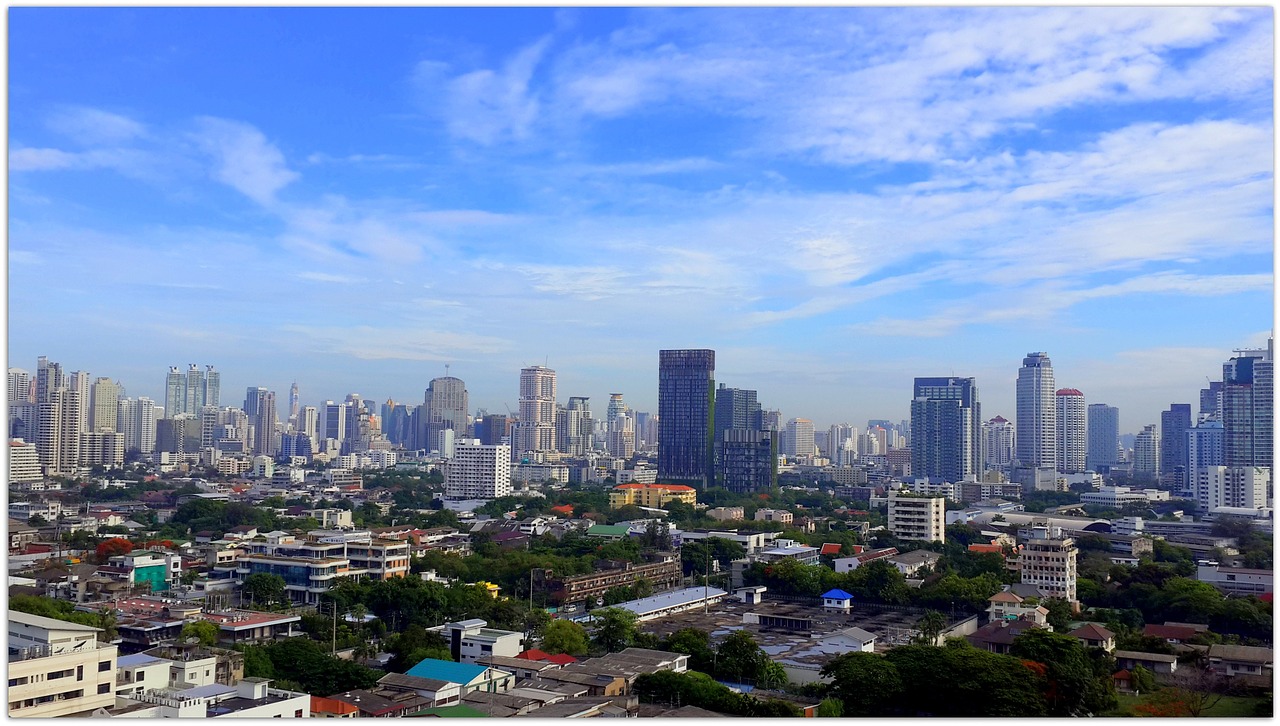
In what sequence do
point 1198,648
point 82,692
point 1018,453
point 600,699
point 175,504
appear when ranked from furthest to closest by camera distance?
point 1018,453 → point 175,504 → point 1198,648 → point 600,699 → point 82,692

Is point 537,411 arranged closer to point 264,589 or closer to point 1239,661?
point 264,589

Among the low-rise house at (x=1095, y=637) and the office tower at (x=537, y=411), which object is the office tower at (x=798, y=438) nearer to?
the office tower at (x=537, y=411)

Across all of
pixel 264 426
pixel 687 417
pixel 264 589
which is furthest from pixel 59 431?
pixel 264 589

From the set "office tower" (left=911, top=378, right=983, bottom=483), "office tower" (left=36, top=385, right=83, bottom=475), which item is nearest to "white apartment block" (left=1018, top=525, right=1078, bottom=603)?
"office tower" (left=911, top=378, right=983, bottom=483)

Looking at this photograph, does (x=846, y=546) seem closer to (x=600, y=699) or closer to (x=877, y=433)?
(x=600, y=699)

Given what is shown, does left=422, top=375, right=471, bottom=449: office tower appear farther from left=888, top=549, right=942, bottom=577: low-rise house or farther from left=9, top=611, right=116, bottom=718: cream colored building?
left=9, top=611, right=116, bottom=718: cream colored building

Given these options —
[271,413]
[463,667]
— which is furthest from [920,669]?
[271,413]
